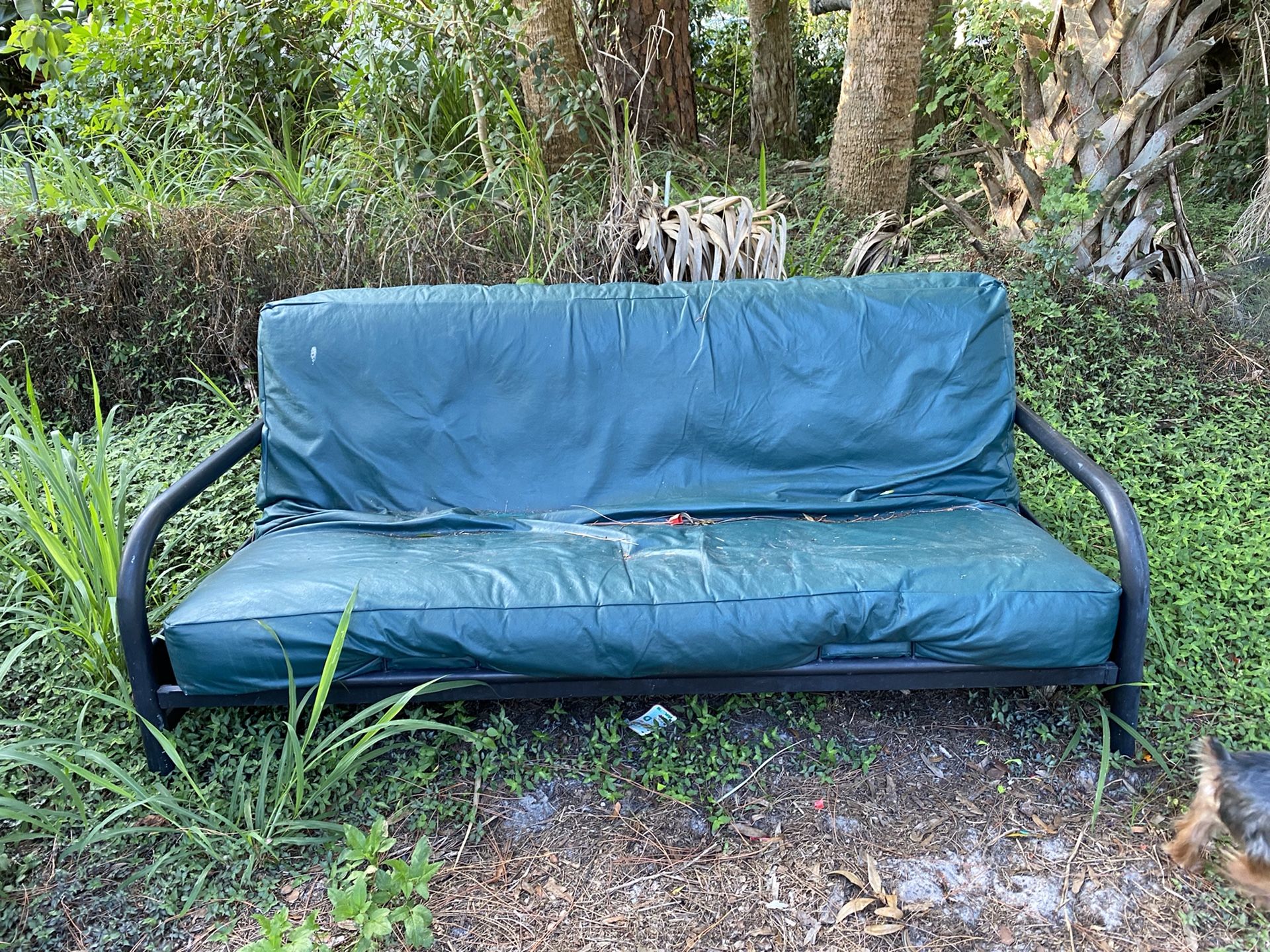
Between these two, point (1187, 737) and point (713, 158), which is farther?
point (713, 158)

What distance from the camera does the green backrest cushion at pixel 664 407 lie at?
276 cm

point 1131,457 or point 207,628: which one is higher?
point 207,628

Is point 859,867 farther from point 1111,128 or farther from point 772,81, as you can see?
point 772,81

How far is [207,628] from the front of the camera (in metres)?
2.06

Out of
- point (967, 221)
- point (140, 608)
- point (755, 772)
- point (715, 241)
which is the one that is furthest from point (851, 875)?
point (967, 221)

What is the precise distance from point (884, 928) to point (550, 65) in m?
3.50

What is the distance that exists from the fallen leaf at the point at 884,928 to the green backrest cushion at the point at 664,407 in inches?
46.0

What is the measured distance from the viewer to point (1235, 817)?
1931 millimetres

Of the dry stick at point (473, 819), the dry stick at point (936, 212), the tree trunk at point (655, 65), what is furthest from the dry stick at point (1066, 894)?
the tree trunk at point (655, 65)

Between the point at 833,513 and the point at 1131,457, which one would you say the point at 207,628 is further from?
the point at 1131,457

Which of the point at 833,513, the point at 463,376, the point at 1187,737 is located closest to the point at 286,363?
the point at 463,376

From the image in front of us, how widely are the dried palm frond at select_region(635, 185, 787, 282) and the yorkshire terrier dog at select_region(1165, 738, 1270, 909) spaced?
2.17 m

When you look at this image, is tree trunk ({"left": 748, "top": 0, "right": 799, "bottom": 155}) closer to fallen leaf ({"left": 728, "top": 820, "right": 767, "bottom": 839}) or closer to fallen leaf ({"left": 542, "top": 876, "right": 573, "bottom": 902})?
fallen leaf ({"left": 728, "top": 820, "right": 767, "bottom": 839})

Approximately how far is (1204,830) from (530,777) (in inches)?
61.7
